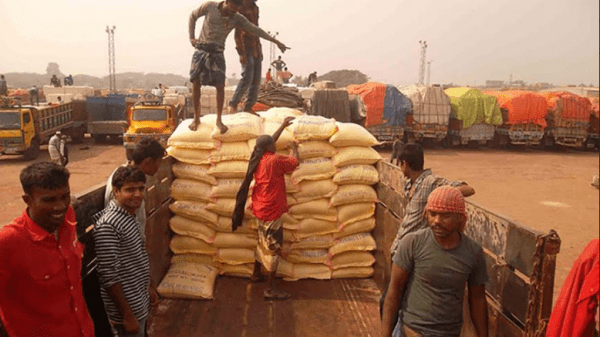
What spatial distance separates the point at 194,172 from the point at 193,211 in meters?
0.42

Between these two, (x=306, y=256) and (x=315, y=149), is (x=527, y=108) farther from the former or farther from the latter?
(x=306, y=256)

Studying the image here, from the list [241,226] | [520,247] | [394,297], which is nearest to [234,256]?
[241,226]

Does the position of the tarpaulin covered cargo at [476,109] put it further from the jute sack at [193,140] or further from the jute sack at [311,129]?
the jute sack at [193,140]

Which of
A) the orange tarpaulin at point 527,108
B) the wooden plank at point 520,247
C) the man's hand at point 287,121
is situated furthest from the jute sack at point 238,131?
the orange tarpaulin at point 527,108

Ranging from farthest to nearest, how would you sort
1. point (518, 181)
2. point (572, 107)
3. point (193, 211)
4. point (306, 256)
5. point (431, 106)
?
1. point (572, 107)
2. point (431, 106)
3. point (518, 181)
4. point (306, 256)
5. point (193, 211)

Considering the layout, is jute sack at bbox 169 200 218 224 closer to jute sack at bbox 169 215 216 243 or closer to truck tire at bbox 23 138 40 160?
jute sack at bbox 169 215 216 243

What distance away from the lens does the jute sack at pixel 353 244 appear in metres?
5.02

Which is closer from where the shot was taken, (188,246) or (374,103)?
(188,246)

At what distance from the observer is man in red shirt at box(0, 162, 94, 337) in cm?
177

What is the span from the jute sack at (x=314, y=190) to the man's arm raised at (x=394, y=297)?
8.34 feet

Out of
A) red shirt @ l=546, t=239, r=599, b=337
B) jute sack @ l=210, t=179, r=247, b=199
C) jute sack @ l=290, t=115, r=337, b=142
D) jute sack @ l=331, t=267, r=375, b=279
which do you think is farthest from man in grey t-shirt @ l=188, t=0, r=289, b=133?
red shirt @ l=546, t=239, r=599, b=337

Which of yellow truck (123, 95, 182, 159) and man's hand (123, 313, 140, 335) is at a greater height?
yellow truck (123, 95, 182, 159)

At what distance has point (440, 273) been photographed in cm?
225

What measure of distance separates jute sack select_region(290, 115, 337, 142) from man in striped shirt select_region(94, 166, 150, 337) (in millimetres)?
2742
